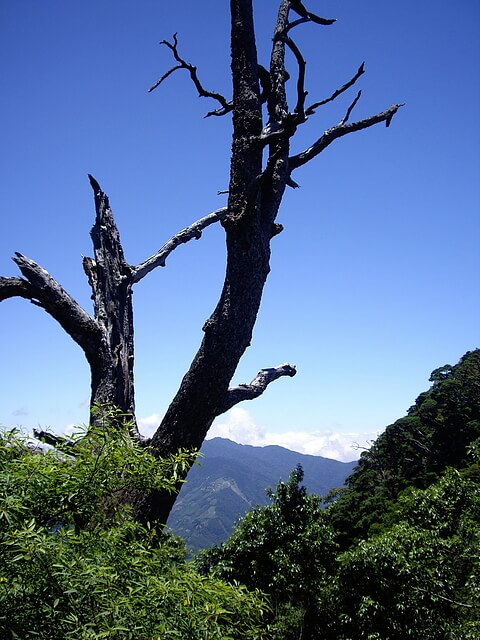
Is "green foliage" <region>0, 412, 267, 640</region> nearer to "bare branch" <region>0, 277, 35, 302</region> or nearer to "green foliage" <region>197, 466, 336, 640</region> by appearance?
"bare branch" <region>0, 277, 35, 302</region>

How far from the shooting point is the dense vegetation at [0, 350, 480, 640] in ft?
6.17

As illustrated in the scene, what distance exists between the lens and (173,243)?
550 cm

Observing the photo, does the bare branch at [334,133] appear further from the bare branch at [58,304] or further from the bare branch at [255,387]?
the bare branch at [58,304]

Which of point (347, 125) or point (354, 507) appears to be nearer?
point (347, 125)

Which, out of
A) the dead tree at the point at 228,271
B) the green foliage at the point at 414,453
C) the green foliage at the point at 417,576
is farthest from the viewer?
the green foliage at the point at 414,453

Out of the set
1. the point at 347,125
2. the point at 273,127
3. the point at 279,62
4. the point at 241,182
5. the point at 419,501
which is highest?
the point at 279,62

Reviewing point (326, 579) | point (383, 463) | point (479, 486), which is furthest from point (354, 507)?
point (479, 486)

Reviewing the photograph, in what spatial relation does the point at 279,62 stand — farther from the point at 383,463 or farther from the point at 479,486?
the point at 383,463

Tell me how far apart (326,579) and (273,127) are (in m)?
14.4

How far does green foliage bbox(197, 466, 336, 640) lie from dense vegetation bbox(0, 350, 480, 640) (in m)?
0.04

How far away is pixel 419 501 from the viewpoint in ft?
46.3

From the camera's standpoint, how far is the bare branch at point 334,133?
4.64 m

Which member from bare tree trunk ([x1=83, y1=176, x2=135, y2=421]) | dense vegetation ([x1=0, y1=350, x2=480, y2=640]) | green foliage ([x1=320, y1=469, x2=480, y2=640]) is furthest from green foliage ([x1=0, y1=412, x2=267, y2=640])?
green foliage ([x1=320, y1=469, x2=480, y2=640])

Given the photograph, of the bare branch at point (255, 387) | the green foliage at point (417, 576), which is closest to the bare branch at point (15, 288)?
the bare branch at point (255, 387)
